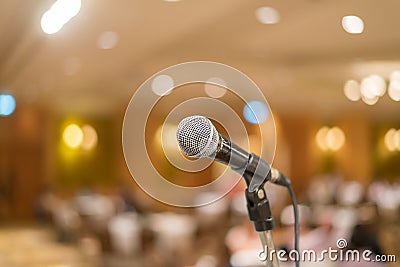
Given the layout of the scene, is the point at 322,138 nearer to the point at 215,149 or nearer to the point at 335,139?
the point at 335,139

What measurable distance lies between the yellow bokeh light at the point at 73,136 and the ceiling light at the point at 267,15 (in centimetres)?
498

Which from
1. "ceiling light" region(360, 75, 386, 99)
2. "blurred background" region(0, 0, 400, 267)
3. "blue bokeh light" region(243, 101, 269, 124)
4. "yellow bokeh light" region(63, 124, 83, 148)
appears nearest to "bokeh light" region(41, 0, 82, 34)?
"blurred background" region(0, 0, 400, 267)

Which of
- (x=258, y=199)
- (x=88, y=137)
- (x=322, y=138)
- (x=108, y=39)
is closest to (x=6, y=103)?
(x=108, y=39)

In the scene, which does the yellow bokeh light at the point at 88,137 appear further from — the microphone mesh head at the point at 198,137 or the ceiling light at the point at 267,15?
the microphone mesh head at the point at 198,137

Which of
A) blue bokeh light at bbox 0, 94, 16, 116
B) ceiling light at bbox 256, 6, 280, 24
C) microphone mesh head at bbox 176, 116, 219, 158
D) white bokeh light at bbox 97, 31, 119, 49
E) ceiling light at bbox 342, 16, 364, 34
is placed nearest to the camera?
microphone mesh head at bbox 176, 116, 219, 158

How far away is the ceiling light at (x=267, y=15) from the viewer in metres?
2.54

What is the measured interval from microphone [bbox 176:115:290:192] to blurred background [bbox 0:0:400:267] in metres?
0.16

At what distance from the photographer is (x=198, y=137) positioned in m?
0.73

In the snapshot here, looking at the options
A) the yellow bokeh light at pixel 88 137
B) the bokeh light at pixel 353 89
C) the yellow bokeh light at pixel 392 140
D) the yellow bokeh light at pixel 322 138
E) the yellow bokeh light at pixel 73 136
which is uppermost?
the yellow bokeh light at pixel 88 137

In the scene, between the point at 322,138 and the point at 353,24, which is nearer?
the point at 353,24

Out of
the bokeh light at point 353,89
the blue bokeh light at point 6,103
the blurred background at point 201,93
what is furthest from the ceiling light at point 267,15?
the blue bokeh light at point 6,103

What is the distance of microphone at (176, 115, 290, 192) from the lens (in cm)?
73

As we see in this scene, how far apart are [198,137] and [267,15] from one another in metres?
2.07

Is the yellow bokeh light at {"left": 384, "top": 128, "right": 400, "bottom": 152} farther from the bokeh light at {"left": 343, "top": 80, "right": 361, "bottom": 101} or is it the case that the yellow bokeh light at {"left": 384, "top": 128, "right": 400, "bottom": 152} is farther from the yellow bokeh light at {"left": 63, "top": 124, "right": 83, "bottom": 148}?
the yellow bokeh light at {"left": 63, "top": 124, "right": 83, "bottom": 148}
